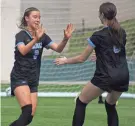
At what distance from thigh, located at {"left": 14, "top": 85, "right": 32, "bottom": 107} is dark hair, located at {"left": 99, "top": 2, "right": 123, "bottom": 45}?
3.80 ft

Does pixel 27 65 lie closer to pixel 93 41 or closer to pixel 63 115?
pixel 93 41

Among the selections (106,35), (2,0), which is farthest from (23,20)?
(2,0)

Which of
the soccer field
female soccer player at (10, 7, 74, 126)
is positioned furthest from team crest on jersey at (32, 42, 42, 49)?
the soccer field

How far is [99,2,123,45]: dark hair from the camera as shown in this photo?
6426 millimetres

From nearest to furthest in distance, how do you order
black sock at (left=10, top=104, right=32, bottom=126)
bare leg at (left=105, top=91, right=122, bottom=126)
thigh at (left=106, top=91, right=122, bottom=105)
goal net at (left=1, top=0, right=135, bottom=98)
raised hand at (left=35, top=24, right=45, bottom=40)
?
raised hand at (left=35, top=24, right=45, bottom=40) → black sock at (left=10, top=104, right=32, bottom=126) → thigh at (left=106, top=91, right=122, bottom=105) → bare leg at (left=105, top=91, right=122, bottom=126) → goal net at (left=1, top=0, right=135, bottom=98)

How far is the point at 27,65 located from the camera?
21.6 ft

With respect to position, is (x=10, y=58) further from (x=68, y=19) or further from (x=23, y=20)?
(x=23, y=20)

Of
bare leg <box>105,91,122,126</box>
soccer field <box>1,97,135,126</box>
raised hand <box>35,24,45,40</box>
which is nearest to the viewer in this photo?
raised hand <box>35,24,45,40</box>

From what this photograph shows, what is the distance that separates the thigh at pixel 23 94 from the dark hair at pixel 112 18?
116 cm

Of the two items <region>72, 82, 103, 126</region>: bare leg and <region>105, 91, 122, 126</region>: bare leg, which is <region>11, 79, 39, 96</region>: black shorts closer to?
<region>72, 82, 103, 126</region>: bare leg

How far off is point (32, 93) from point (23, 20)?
884 mm

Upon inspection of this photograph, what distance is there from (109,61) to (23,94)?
1.05 metres

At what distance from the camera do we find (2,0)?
17328 millimetres

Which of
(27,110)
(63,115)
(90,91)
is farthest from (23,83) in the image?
(63,115)
